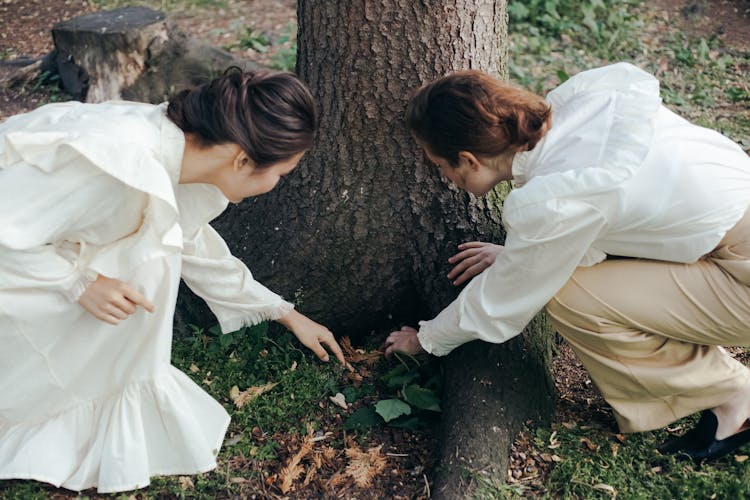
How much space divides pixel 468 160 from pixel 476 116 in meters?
0.19

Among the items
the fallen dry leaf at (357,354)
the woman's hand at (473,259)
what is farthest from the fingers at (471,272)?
the fallen dry leaf at (357,354)

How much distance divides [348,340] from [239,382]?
1.59ft

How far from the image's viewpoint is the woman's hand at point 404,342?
9.89 ft

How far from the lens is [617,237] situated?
247cm

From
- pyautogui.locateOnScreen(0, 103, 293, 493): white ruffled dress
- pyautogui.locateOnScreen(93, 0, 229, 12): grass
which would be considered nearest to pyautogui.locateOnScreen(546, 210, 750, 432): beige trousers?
pyautogui.locateOnScreen(0, 103, 293, 493): white ruffled dress

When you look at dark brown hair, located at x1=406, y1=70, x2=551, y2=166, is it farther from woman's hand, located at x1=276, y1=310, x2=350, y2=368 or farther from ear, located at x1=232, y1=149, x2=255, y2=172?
woman's hand, located at x1=276, y1=310, x2=350, y2=368

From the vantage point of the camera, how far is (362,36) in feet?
9.52

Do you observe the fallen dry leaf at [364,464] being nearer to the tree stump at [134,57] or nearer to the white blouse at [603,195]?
the white blouse at [603,195]

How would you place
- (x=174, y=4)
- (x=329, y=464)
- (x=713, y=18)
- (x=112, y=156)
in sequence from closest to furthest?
(x=112, y=156) → (x=329, y=464) → (x=713, y=18) → (x=174, y=4)

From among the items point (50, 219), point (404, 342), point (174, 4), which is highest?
point (50, 219)

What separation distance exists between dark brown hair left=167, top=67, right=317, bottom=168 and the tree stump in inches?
105

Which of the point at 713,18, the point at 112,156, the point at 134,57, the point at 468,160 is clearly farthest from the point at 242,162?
the point at 713,18

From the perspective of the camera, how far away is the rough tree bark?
2.83m

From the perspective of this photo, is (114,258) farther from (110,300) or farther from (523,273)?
(523,273)
